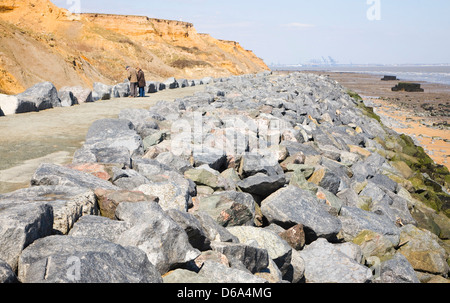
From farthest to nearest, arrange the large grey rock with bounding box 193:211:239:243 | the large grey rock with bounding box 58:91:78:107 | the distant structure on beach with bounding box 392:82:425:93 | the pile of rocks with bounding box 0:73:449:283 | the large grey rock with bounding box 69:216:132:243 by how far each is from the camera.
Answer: the distant structure on beach with bounding box 392:82:425:93, the large grey rock with bounding box 58:91:78:107, the large grey rock with bounding box 193:211:239:243, the large grey rock with bounding box 69:216:132:243, the pile of rocks with bounding box 0:73:449:283

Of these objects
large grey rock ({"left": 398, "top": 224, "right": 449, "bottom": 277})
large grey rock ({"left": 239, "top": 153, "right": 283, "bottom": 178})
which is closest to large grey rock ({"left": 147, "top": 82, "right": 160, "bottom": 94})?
large grey rock ({"left": 239, "top": 153, "right": 283, "bottom": 178})

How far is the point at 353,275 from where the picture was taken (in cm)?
356

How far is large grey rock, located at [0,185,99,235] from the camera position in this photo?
2752 mm

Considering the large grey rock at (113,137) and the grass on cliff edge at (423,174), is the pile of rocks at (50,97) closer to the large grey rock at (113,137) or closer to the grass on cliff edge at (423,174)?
the large grey rock at (113,137)

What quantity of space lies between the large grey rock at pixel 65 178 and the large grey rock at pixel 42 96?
607 cm

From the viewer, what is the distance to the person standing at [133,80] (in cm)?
1354

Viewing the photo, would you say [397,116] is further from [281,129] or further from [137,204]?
[137,204]

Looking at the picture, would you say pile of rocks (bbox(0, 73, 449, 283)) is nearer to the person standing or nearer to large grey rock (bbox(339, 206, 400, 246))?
large grey rock (bbox(339, 206, 400, 246))

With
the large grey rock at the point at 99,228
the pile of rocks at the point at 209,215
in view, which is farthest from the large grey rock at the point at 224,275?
the large grey rock at the point at 99,228

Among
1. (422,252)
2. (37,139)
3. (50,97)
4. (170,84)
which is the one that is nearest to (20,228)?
(37,139)

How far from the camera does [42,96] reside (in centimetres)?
955

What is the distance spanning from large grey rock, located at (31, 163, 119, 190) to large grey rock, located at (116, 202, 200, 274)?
107 centimetres

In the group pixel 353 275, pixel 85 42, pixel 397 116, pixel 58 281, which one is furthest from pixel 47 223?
pixel 85 42
